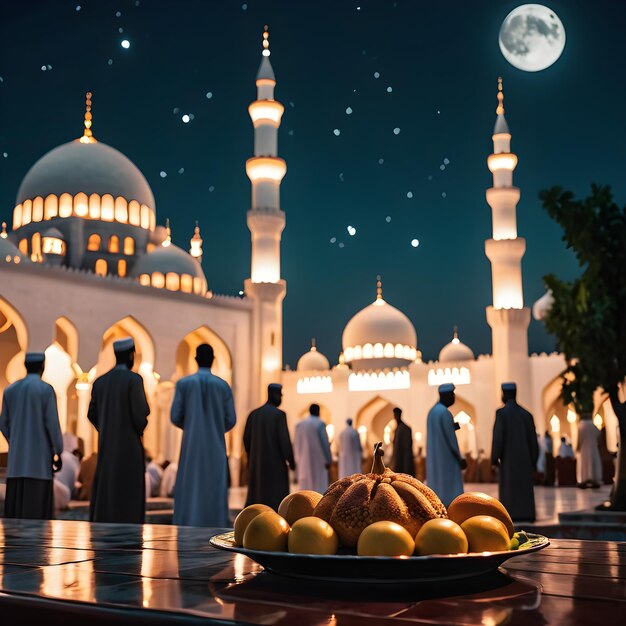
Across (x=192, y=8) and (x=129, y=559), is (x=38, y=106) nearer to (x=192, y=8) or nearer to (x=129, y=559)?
(x=192, y=8)

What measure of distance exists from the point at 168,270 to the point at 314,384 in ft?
17.7

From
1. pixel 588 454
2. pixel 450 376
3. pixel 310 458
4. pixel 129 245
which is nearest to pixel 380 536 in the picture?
pixel 310 458

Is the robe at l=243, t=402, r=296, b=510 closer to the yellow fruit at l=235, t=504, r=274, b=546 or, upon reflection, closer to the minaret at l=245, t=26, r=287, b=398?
the yellow fruit at l=235, t=504, r=274, b=546

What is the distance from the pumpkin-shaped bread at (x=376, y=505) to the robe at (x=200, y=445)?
3.63 metres

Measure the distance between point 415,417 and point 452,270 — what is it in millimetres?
9048

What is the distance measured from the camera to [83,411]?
654 inches

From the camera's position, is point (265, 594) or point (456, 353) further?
point (456, 353)

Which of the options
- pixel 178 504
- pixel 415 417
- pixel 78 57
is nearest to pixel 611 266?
pixel 178 504

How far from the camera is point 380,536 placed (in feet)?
3.26

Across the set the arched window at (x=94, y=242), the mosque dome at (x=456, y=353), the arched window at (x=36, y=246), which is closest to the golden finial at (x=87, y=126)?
the arched window at (x=94, y=242)

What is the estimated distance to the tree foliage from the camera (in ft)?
20.7

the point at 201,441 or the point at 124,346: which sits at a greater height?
the point at 124,346

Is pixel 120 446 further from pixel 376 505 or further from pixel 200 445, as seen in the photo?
pixel 376 505

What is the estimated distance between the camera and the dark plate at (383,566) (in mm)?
947
